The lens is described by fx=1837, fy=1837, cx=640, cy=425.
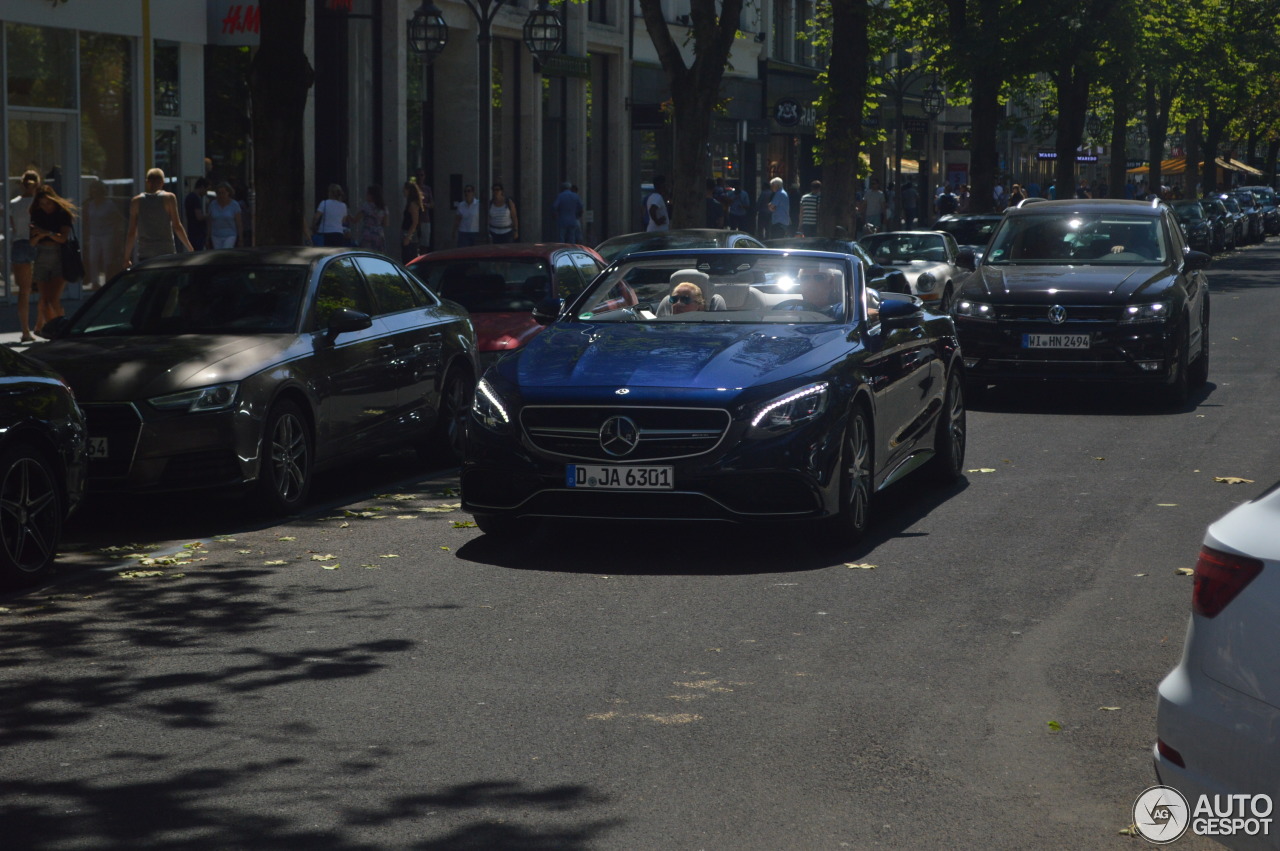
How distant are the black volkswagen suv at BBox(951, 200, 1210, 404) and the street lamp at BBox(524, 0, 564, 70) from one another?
1204 centimetres

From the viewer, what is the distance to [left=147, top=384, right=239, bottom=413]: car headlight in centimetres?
Answer: 972

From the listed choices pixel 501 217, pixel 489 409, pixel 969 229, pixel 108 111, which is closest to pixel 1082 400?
pixel 489 409

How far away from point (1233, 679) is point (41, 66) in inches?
911

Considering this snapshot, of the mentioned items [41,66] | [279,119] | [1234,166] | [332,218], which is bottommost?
[332,218]

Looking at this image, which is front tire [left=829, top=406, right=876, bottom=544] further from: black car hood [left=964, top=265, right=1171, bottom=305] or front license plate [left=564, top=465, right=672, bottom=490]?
black car hood [left=964, top=265, right=1171, bottom=305]

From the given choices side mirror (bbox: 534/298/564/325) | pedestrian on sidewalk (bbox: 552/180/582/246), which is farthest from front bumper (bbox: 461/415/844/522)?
pedestrian on sidewalk (bbox: 552/180/582/246)

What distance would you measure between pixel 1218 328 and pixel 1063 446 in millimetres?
13015

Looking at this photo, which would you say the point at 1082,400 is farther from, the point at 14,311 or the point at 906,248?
the point at 14,311

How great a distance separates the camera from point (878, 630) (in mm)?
7293

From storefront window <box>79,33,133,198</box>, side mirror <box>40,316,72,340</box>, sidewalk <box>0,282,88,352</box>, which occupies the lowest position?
sidewalk <box>0,282,88,352</box>

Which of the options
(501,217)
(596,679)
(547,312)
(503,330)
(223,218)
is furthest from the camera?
(501,217)

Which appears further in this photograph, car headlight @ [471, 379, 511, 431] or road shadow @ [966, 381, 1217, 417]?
road shadow @ [966, 381, 1217, 417]

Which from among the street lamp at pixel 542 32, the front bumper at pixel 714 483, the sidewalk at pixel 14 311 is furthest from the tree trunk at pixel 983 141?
the front bumper at pixel 714 483

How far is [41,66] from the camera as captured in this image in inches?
962
